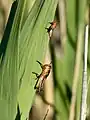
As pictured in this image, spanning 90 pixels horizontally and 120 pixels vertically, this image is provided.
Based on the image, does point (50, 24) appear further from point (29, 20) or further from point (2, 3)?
point (2, 3)

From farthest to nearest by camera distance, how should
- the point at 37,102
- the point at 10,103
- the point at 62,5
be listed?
the point at 37,102 → the point at 62,5 → the point at 10,103

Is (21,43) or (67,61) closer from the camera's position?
(21,43)

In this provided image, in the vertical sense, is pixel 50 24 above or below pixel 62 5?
below

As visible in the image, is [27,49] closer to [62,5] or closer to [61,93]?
[61,93]

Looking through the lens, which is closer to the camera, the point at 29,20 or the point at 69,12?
the point at 29,20

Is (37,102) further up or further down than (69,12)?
further down

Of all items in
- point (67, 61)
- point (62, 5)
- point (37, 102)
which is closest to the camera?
point (67, 61)

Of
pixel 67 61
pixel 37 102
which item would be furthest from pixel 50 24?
pixel 37 102

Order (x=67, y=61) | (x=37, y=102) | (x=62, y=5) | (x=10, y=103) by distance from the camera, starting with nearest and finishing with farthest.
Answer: (x=10, y=103) → (x=67, y=61) → (x=62, y=5) → (x=37, y=102)

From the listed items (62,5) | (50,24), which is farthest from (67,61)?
(50,24)
